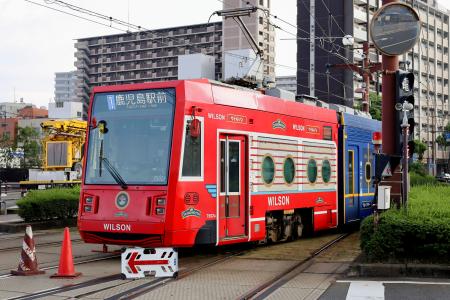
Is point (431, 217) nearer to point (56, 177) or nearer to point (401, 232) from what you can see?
point (401, 232)

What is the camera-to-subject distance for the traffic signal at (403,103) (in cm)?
1108

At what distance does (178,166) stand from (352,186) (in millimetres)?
7978

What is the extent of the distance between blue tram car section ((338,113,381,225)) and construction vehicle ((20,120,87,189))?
17392 mm

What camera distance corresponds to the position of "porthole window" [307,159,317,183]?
1502cm

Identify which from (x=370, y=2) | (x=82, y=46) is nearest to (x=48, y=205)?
(x=370, y=2)

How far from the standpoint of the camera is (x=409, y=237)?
9.93 meters

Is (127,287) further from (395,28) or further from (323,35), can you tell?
(323,35)

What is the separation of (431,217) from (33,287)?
6412mm

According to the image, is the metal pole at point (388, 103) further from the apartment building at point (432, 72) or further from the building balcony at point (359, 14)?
the apartment building at point (432, 72)

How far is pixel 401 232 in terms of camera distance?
987cm

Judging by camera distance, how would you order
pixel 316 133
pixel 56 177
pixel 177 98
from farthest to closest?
pixel 56 177, pixel 316 133, pixel 177 98

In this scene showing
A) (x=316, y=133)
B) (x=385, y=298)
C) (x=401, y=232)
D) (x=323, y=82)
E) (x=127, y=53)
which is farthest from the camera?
(x=127, y=53)

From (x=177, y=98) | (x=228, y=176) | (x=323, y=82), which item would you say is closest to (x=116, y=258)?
(x=228, y=176)

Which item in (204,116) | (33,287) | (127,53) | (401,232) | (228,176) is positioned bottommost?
(33,287)
